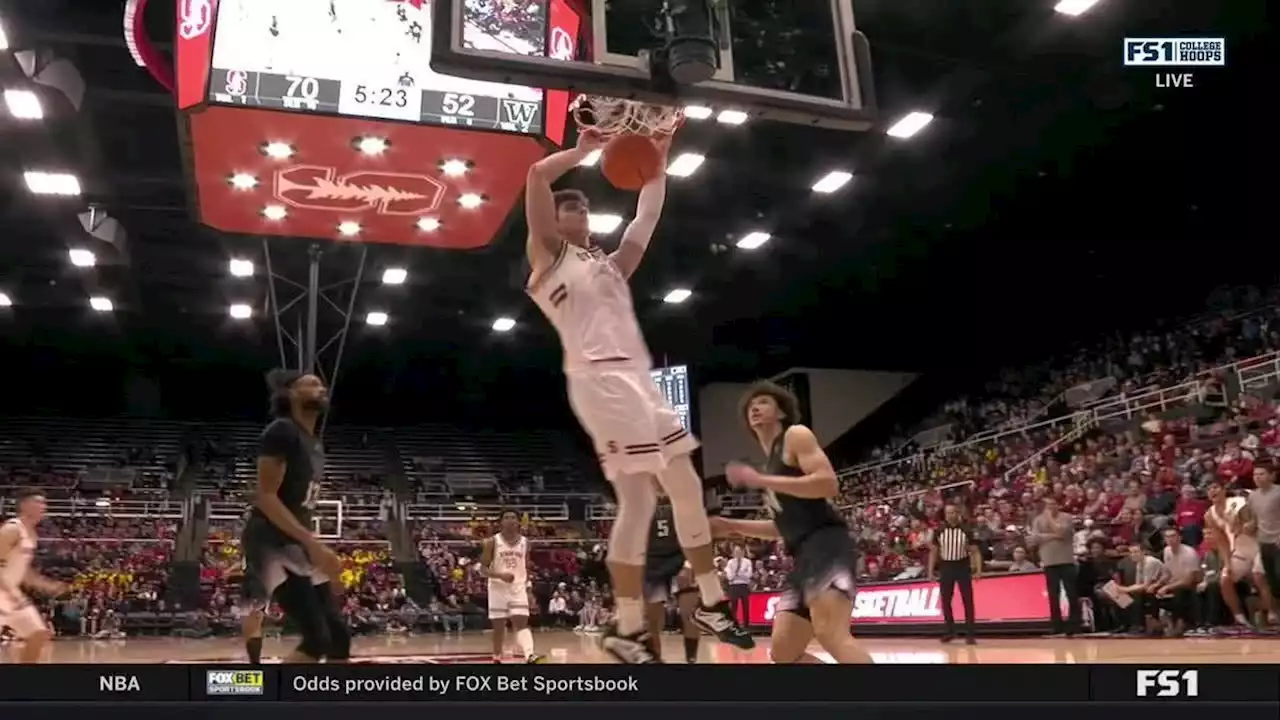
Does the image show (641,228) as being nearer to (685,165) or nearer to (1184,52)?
(685,165)

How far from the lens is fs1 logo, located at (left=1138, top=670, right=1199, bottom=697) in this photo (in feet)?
7.89

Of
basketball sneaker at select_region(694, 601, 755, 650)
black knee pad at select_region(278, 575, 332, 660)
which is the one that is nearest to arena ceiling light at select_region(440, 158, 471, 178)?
black knee pad at select_region(278, 575, 332, 660)

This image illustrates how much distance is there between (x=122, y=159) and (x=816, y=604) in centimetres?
263

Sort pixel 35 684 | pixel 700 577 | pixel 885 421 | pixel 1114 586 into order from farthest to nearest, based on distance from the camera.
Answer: pixel 1114 586 < pixel 885 421 < pixel 700 577 < pixel 35 684

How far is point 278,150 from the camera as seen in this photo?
3.22 m

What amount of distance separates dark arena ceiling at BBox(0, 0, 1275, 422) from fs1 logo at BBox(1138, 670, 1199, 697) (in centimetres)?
125

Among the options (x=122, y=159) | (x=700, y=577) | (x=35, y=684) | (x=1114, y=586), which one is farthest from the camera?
(x=1114, y=586)

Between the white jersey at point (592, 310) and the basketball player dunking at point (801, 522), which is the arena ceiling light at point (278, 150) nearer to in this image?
the white jersey at point (592, 310)

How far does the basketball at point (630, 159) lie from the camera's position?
2967 millimetres

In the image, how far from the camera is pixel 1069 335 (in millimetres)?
3756

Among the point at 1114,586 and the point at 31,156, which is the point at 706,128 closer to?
the point at 31,156

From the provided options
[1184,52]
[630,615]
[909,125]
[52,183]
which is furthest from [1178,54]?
[52,183]

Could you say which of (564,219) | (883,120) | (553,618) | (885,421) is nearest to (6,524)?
(553,618)

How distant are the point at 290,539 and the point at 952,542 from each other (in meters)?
2.54
